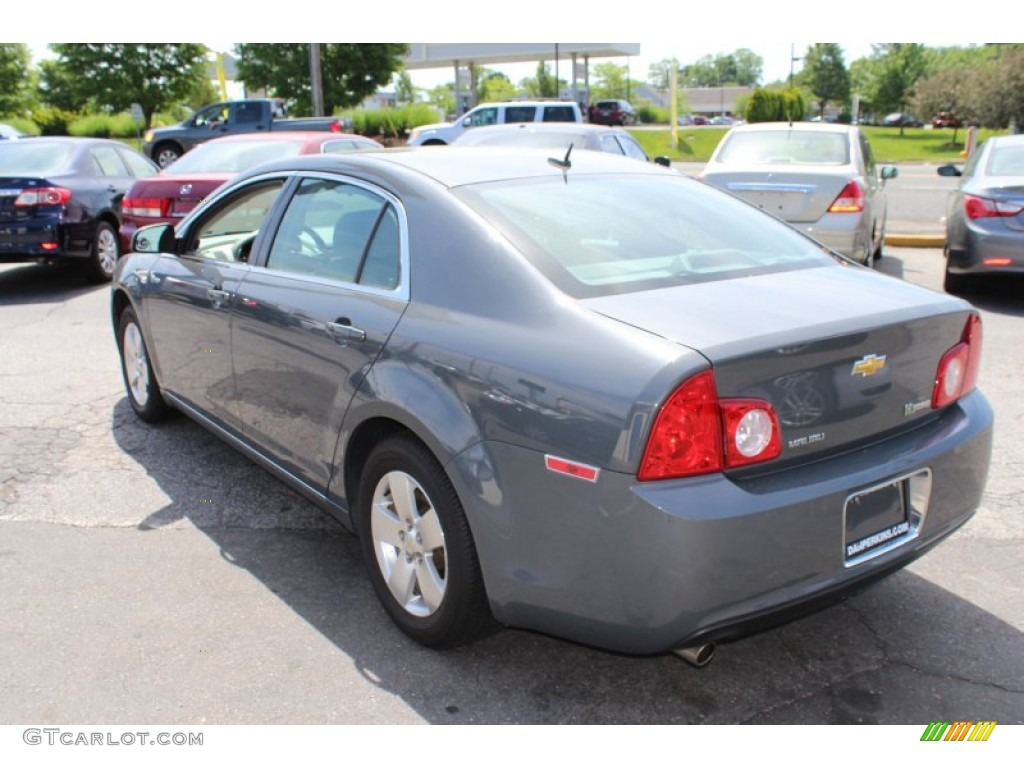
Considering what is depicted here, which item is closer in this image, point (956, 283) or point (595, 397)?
point (595, 397)

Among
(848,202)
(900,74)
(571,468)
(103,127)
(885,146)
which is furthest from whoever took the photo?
(900,74)

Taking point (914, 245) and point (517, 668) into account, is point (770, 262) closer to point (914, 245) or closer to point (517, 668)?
point (517, 668)

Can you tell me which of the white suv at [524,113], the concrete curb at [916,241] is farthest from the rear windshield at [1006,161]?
the white suv at [524,113]

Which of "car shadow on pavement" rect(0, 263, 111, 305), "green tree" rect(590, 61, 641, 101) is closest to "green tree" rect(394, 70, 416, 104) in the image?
"green tree" rect(590, 61, 641, 101)

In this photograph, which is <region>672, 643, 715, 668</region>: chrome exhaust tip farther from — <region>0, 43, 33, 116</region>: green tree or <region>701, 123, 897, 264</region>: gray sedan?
<region>0, 43, 33, 116</region>: green tree

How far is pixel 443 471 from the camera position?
116 inches

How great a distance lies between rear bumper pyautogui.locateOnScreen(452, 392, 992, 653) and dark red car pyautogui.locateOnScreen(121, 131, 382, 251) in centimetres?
716

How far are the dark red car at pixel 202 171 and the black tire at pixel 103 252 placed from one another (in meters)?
0.31

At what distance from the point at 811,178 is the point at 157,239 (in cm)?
611

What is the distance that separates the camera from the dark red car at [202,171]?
940 centimetres

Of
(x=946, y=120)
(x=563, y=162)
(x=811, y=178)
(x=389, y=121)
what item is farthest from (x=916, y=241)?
(x=946, y=120)

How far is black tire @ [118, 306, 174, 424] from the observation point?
5410mm

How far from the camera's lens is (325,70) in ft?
117
